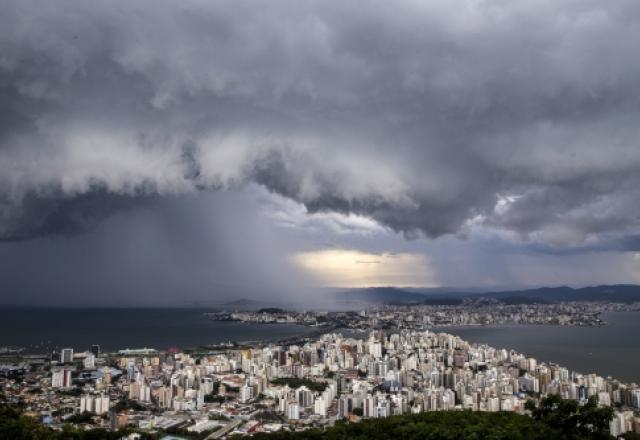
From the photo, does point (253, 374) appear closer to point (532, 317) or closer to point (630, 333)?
point (630, 333)

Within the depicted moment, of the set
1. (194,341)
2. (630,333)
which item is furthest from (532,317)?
(194,341)

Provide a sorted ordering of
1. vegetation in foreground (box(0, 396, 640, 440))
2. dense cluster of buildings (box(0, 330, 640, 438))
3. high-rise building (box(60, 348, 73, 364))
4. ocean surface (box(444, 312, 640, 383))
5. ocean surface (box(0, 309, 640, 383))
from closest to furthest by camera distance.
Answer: vegetation in foreground (box(0, 396, 640, 440)) < dense cluster of buildings (box(0, 330, 640, 438)) < high-rise building (box(60, 348, 73, 364)) < ocean surface (box(444, 312, 640, 383)) < ocean surface (box(0, 309, 640, 383))

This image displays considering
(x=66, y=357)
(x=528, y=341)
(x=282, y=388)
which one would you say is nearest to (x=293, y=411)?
(x=282, y=388)

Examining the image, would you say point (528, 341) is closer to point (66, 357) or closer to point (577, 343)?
point (577, 343)

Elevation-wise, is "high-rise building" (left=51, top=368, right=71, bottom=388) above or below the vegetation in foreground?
below

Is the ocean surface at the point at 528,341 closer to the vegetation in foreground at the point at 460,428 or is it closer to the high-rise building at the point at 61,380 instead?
the high-rise building at the point at 61,380

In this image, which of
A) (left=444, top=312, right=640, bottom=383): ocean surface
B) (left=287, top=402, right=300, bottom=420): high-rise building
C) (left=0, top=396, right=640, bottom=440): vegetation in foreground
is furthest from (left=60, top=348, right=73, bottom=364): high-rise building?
(left=444, top=312, right=640, bottom=383): ocean surface

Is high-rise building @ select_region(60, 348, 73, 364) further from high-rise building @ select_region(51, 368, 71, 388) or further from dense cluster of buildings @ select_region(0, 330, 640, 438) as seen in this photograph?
high-rise building @ select_region(51, 368, 71, 388)
